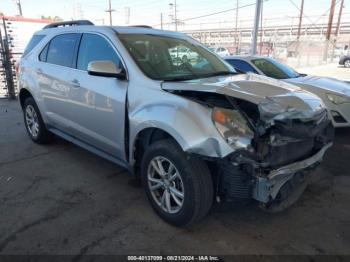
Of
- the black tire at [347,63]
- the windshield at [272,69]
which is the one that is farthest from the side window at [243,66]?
the black tire at [347,63]

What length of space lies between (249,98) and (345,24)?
211 ft

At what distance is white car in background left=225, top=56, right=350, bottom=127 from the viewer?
5266 mm

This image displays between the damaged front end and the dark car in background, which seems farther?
the dark car in background

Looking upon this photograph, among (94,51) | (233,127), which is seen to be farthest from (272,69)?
(233,127)

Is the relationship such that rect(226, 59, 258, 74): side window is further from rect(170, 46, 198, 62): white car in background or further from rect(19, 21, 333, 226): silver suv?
rect(170, 46, 198, 62): white car in background

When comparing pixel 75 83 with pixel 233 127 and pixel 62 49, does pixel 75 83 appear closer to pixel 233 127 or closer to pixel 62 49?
pixel 62 49

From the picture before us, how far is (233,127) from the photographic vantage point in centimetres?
Answer: 250

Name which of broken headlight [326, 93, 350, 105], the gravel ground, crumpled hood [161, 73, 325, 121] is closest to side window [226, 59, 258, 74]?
broken headlight [326, 93, 350, 105]

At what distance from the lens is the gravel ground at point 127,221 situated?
2646 millimetres

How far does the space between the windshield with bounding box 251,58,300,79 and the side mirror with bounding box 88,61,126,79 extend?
3780mm

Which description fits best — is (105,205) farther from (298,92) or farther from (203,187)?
(298,92)

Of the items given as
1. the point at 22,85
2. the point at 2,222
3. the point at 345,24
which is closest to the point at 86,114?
the point at 2,222

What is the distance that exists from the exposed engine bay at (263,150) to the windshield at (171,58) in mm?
579

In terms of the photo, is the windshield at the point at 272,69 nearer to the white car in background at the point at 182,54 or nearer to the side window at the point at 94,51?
the white car in background at the point at 182,54
